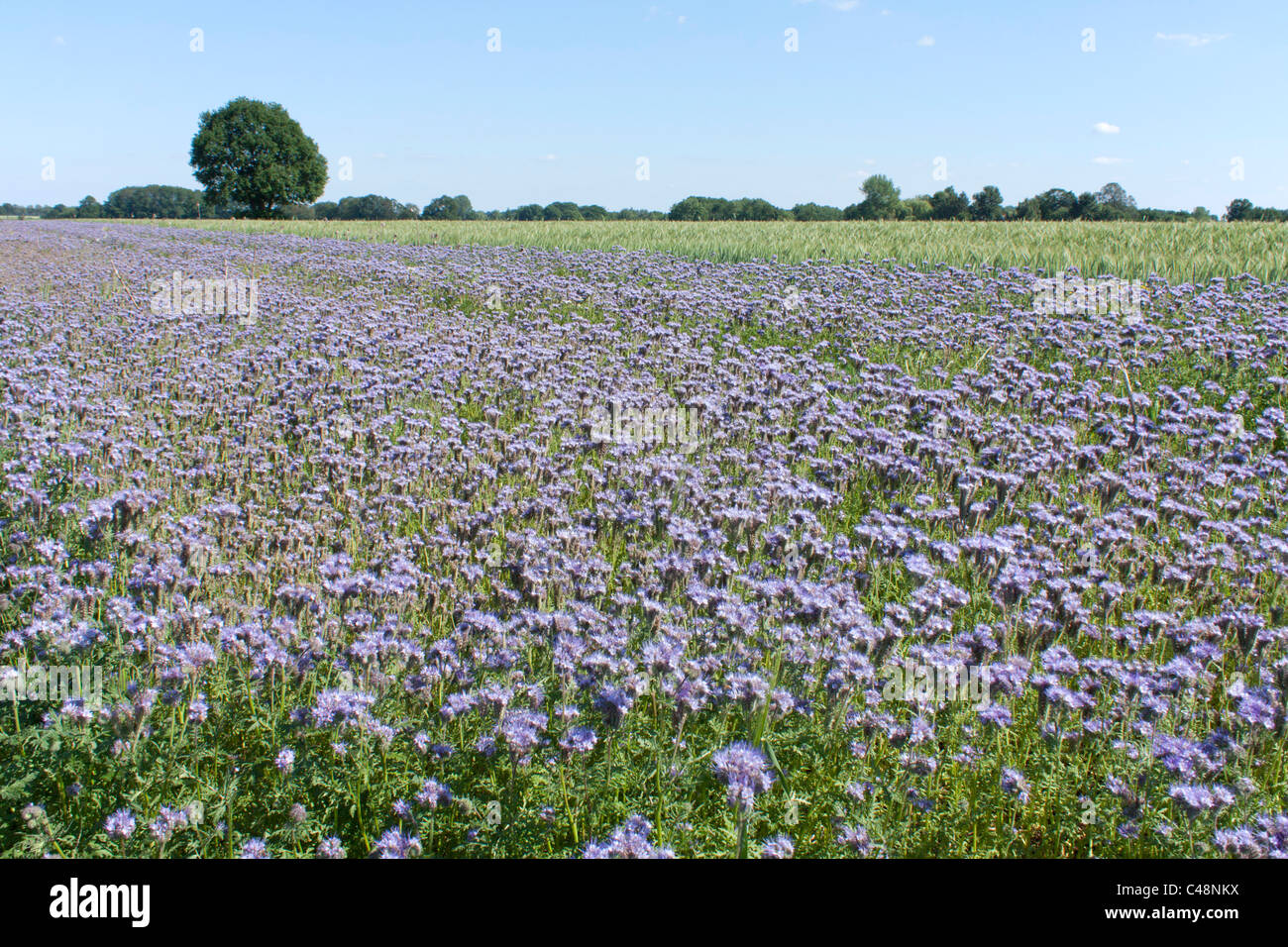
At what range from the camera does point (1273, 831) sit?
241 cm

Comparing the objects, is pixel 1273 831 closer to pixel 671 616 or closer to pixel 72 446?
pixel 671 616

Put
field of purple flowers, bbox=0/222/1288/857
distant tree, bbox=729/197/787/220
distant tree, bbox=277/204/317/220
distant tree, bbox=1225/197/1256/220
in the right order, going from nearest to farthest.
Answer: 1. field of purple flowers, bbox=0/222/1288/857
2. distant tree, bbox=1225/197/1256/220
3. distant tree, bbox=729/197/787/220
4. distant tree, bbox=277/204/317/220

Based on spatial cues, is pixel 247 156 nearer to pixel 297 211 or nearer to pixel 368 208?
pixel 297 211

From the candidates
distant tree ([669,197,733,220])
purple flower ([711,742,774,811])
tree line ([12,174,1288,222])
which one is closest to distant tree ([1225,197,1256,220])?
tree line ([12,174,1288,222])

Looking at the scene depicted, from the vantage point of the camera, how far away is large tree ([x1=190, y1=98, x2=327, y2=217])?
7062 cm

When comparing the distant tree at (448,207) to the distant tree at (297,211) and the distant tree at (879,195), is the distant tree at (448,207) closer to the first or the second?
the distant tree at (297,211)

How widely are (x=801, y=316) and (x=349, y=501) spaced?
6883mm

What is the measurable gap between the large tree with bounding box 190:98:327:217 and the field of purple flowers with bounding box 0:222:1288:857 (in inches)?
2964

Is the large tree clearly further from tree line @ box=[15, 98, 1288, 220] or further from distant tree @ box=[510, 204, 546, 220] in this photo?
distant tree @ box=[510, 204, 546, 220]

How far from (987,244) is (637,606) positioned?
15493mm

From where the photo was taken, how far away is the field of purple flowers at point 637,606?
2752 millimetres

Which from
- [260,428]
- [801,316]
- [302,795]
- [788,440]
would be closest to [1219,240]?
[801,316]

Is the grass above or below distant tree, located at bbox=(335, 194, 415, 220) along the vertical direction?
below

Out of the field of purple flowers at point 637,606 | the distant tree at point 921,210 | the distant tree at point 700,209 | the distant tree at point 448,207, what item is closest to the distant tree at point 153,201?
the distant tree at point 448,207
